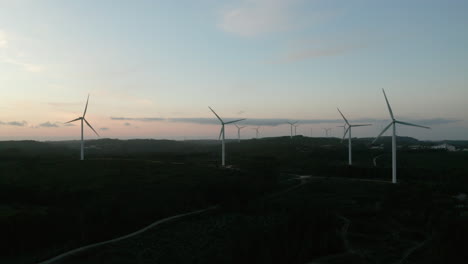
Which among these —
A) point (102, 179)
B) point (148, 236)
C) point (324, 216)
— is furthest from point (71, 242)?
point (102, 179)

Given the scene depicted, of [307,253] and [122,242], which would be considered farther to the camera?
[122,242]

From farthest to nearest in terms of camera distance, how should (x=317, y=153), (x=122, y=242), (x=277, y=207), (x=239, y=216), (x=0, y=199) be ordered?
1. (x=317, y=153)
2. (x=0, y=199)
3. (x=277, y=207)
4. (x=239, y=216)
5. (x=122, y=242)

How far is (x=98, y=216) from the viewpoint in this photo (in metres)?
36.7

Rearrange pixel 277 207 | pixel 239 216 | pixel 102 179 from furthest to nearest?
pixel 102 179, pixel 277 207, pixel 239 216

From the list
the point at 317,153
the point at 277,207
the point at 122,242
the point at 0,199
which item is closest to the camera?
the point at 122,242

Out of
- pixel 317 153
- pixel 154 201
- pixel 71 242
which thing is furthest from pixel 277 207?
pixel 317 153

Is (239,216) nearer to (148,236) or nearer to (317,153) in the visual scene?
(148,236)

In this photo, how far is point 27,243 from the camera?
3050 centimetres

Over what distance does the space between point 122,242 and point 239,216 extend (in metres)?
15.2

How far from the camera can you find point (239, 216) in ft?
133

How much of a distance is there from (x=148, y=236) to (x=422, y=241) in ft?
77.9

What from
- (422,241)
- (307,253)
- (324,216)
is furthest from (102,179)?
(422,241)

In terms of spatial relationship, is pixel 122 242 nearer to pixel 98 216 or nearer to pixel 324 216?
pixel 98 216

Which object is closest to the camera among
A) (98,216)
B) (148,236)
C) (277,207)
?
(148,236)
